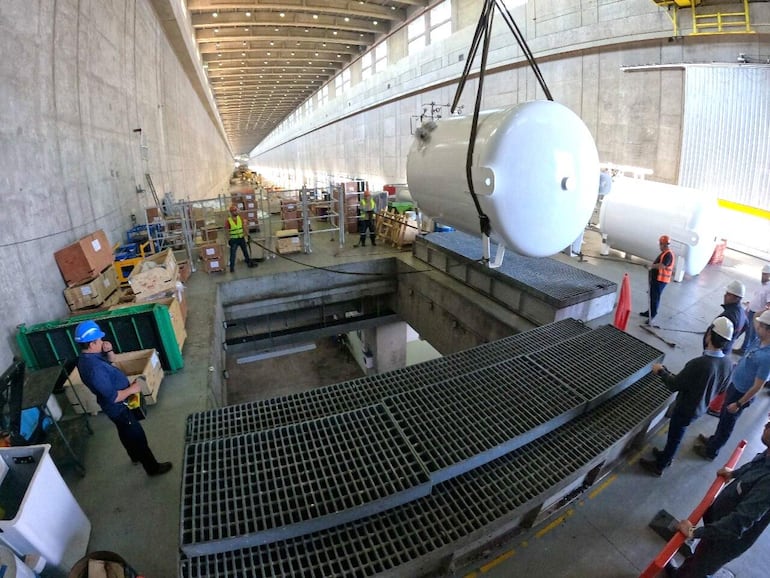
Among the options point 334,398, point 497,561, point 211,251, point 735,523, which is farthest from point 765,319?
point 211,251

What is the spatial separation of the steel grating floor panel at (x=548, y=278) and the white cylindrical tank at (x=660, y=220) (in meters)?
1.98

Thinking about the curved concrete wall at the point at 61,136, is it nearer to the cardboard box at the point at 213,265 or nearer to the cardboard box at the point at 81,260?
the cardboard box at the point at 81,260

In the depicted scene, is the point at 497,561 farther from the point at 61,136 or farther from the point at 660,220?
the point at 61,136

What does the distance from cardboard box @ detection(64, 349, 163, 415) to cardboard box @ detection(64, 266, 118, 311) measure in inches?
83.0

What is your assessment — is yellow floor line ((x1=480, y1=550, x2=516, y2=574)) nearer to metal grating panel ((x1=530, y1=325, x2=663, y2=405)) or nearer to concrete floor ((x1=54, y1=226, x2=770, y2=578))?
concrete floor ((x1=54, y1=226, x2=770, y2=578))

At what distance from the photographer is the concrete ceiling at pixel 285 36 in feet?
59.0

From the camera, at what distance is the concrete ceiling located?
18.0 meters

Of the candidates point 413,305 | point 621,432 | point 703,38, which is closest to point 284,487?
point 621,432

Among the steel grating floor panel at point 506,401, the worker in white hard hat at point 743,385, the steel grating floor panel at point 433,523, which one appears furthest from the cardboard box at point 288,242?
the worker in white hard hat at point 743,385

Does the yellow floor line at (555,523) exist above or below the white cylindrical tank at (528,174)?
below

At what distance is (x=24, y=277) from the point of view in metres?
5.01

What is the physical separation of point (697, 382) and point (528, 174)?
2266 millimetres

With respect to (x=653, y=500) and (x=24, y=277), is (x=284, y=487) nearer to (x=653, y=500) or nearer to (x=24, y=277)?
(x=653, y=500)

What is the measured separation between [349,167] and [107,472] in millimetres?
28144
